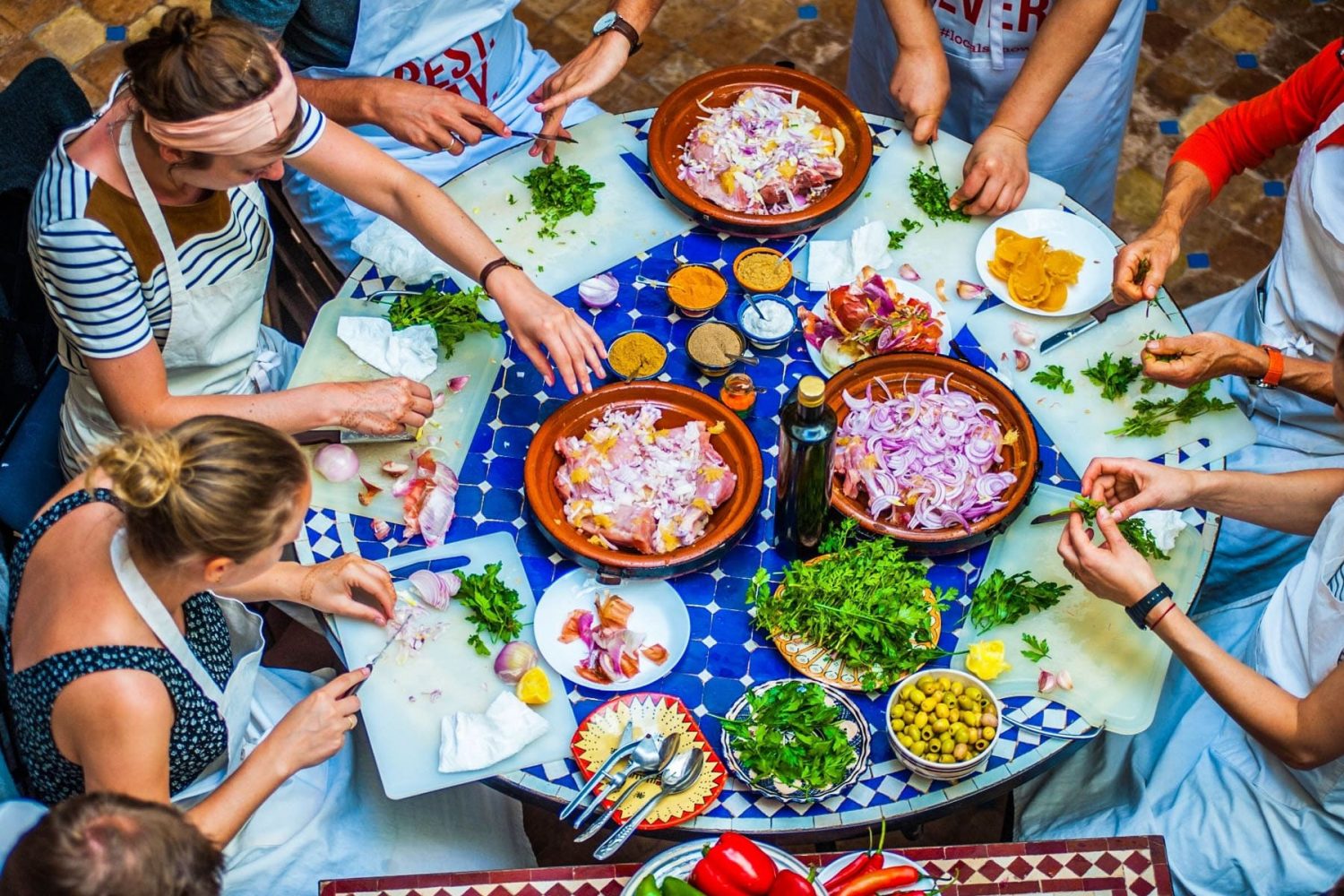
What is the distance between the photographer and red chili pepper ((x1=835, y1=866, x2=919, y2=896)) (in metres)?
2.21

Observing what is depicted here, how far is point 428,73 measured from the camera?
367cm

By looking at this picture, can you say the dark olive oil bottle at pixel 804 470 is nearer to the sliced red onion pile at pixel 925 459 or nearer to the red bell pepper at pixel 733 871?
the sliced red onion pile at pixel 925 459

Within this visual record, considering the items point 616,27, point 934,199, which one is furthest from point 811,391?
point 616,27

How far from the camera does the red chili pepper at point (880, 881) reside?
221cm

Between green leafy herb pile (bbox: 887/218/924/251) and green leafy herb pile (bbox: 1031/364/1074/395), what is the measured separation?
497 mm

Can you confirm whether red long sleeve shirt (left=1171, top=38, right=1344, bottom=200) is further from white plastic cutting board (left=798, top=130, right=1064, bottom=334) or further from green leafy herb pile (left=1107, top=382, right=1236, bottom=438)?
green leafy herb pile (left=1107, top=382, right=1236, bottom=438)

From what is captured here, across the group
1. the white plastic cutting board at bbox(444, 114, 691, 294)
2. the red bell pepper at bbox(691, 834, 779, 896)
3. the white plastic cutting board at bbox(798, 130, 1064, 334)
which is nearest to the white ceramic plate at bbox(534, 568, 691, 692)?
the red bell pepper at bbox(691, 834, 779, 896)

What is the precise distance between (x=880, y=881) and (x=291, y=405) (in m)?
1.58

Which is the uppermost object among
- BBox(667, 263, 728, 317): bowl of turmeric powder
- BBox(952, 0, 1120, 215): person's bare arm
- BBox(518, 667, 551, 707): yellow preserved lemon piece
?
BBox(952, 0, 1120, 215): person's bare arm

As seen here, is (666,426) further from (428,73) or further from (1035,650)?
(428,73)

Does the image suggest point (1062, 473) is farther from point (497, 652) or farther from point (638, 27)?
point (638, 27)

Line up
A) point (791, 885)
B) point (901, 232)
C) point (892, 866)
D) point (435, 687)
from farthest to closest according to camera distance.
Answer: point (901, 232) < point (435, 687) < point (892, 866) < point (791, 885)

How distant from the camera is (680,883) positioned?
212 cm

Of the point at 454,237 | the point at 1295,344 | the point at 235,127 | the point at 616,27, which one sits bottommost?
the point at 1295,344
